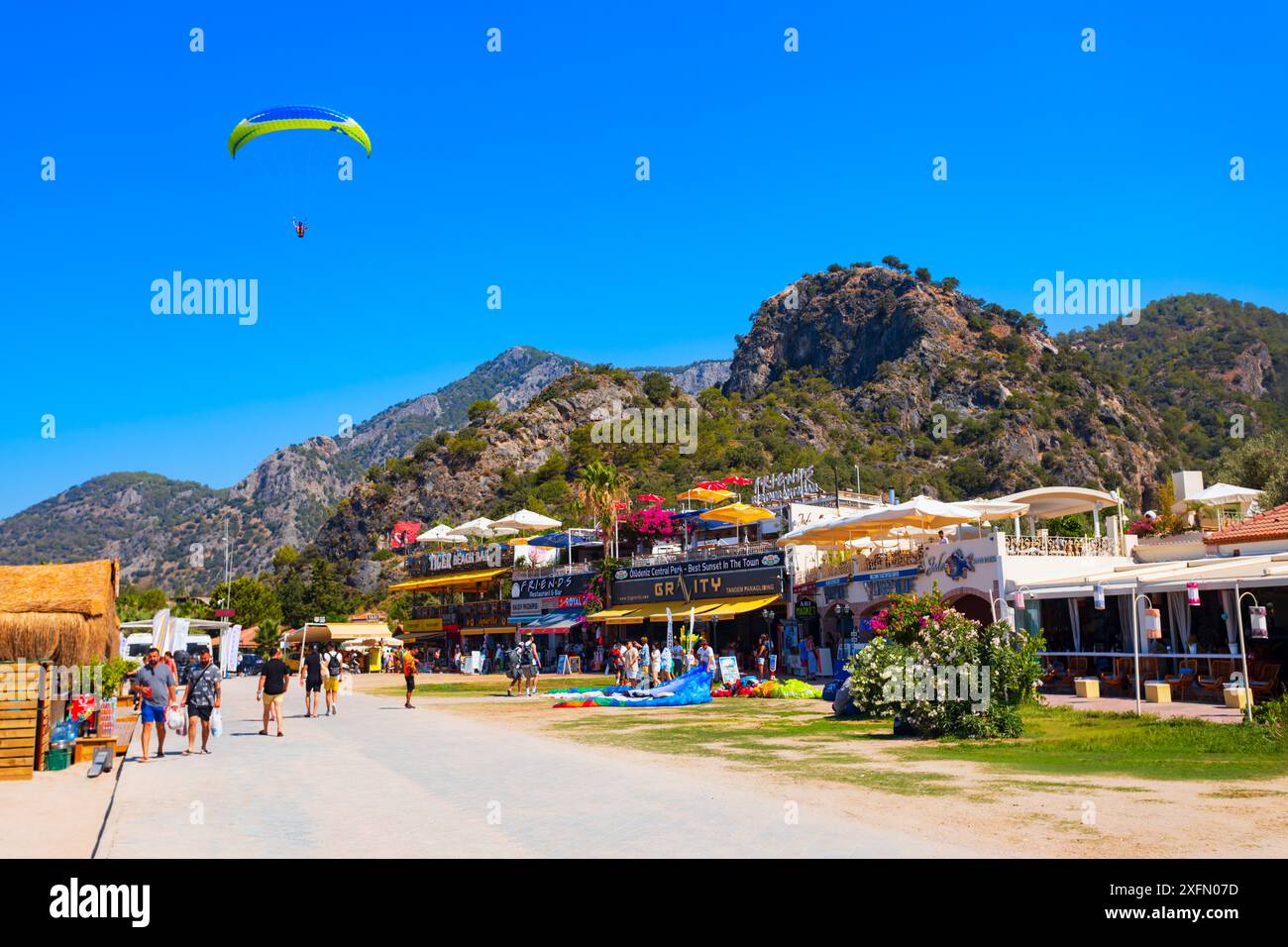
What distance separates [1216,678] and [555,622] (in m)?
36.2

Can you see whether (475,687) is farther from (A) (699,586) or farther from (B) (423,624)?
(B) (423,624)

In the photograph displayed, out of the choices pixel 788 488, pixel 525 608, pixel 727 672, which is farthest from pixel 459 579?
pixel 727 672

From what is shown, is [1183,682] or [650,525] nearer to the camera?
[1183,682]

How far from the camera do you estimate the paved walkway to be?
7.55 m

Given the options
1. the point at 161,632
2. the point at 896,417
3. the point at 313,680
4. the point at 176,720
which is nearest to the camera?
the point at 176,720

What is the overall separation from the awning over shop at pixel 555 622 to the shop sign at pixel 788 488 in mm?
11293

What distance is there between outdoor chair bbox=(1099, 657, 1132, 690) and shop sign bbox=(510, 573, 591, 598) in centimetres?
3201

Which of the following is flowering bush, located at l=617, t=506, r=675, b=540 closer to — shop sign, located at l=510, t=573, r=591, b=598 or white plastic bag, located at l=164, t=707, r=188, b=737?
shop sign, located at l=510, t=573, r=591, b=598

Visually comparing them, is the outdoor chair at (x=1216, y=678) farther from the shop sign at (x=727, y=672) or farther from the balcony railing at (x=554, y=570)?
the balcony railing at (x=554, y=570)

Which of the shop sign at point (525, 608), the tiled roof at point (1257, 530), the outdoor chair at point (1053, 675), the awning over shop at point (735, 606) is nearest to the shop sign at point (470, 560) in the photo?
the shop sign at point (525, 608)

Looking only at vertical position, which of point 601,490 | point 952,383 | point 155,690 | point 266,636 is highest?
point 952,383

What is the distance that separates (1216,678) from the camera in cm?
1938
